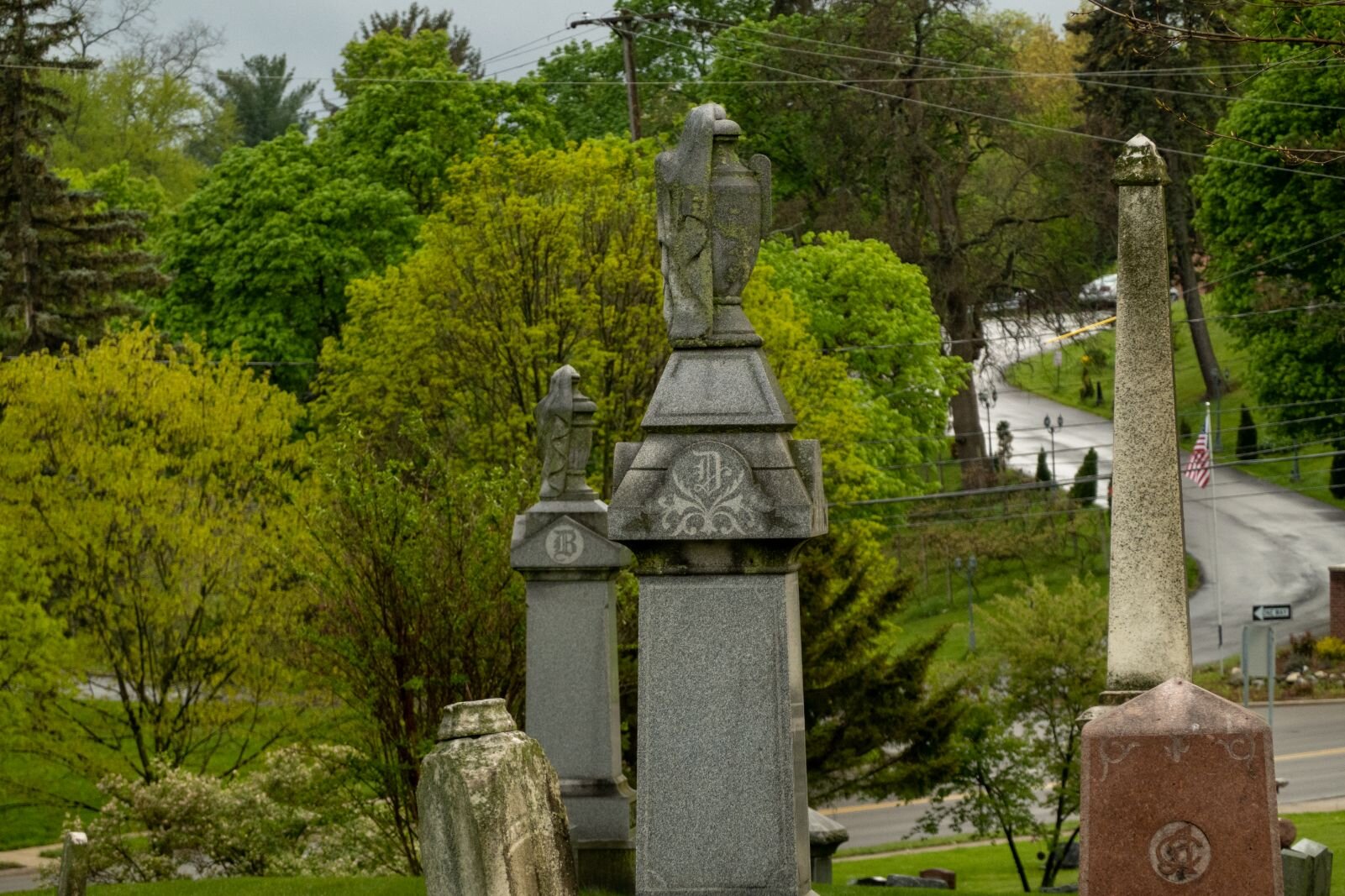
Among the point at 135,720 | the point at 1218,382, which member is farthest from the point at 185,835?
the point at 1218,382

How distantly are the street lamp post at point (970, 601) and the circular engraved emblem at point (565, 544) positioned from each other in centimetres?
3117

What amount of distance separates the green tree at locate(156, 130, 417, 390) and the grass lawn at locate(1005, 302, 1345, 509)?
655 inches

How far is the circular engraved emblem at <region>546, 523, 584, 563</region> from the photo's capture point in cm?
1499

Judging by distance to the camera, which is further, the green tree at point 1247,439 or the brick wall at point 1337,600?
the green tree at point 1247,439

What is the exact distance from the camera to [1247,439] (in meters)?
58.3

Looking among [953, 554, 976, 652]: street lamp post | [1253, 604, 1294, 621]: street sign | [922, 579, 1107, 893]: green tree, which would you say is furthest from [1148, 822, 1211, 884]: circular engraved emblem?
[953, 554, 976, 652]: street lamp post

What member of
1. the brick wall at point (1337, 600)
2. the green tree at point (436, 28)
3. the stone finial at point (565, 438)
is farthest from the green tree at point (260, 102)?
the stone finial at point (565, 438)

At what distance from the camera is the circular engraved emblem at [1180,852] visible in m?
9.23

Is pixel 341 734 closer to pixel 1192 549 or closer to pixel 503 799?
pixel 503 799

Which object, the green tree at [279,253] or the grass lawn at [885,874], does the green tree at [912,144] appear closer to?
the green tree at [279,253]

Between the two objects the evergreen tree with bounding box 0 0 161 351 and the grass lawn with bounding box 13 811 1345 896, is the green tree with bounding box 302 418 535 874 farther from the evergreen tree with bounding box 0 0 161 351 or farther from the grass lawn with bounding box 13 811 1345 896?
the evergreen tree with bounding box 0 0 161 351

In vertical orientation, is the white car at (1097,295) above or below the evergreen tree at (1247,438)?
above

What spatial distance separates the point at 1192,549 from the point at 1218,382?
6783mm

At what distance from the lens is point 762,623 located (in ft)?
29.4
